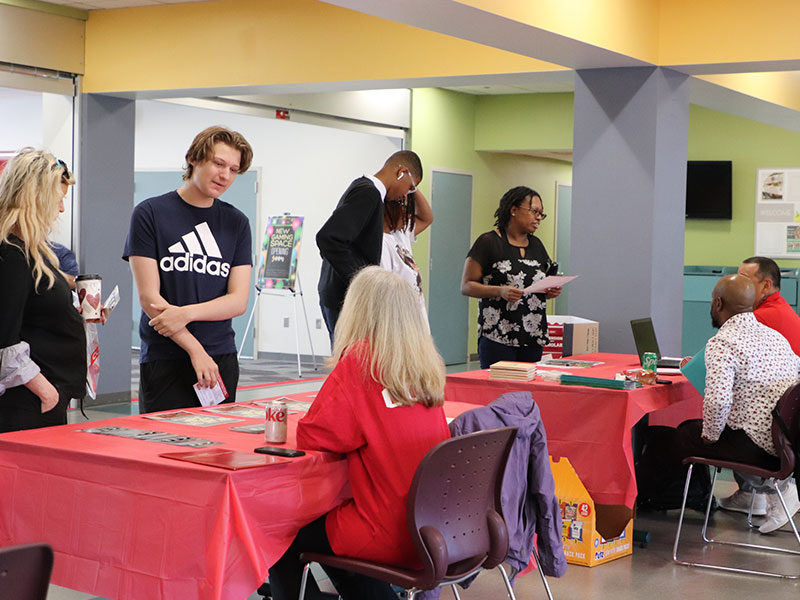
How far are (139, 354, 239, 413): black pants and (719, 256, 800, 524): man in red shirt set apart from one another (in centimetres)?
285

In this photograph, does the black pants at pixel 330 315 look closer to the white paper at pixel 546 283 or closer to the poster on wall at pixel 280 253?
the white paper at pixel 546 283

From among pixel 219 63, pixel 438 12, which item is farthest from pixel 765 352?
pixel 219 63

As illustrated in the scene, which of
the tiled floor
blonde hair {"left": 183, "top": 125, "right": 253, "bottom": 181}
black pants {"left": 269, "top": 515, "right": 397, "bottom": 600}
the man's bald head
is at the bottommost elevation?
the tiled floor

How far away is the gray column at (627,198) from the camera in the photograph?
621cm

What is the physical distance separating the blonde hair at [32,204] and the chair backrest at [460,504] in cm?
130

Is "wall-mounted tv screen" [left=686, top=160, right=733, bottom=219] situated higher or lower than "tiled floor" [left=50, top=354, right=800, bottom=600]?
higher

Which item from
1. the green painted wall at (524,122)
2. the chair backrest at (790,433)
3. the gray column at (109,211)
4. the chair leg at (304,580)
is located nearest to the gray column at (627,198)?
the chair backrest at (790,433)

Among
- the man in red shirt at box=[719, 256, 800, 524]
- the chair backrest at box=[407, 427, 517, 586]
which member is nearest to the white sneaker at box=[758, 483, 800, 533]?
the man in red shirt at box=[719, 256, 800, 524]

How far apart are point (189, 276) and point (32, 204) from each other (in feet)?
1.88

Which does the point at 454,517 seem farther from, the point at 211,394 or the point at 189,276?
the point at 189,276

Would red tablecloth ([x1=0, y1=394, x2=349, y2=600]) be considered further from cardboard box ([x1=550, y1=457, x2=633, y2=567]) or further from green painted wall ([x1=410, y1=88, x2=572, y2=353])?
green painted wall ([x1=410, y1=88, x2=572, y2=353])

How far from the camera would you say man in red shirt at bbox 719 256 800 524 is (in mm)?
5078

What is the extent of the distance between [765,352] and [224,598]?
266 cm

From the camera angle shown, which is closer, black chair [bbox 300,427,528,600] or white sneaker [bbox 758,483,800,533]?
black chair [bbox 300,427,528,600]
